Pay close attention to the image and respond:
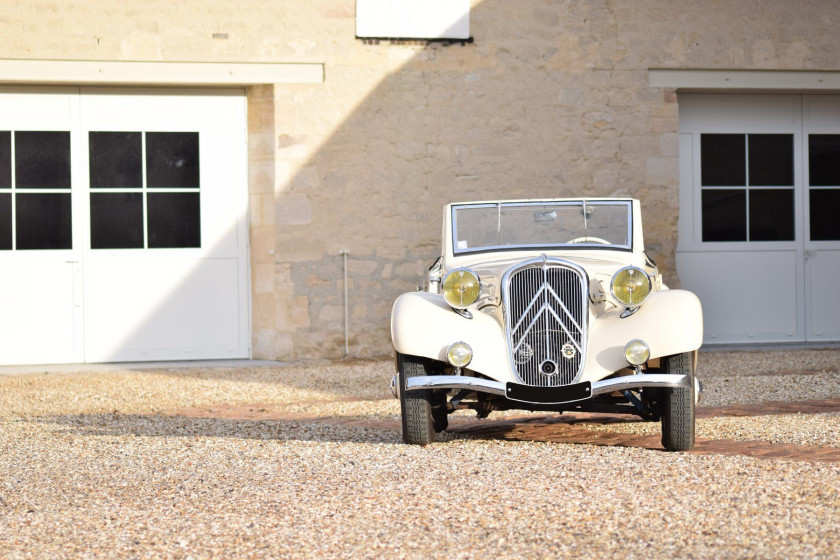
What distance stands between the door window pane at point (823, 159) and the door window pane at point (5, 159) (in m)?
7.84

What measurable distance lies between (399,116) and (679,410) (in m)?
5.95

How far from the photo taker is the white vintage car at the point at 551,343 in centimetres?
501

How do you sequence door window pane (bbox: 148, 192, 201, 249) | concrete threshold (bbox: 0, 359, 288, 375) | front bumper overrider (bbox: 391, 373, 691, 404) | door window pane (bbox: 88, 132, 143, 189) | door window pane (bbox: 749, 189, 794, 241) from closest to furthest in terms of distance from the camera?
front bumper overrider (bbox: 391, 373, 691, 404)
concrete threshold (bbox: 0, 359, 288, 375)
door window pane (bbox: 88, 132, 143, 189)
door window pane (bbox: 148, 192, 201, 249)
door window pane (bbox: 749, 189, 794, 241)

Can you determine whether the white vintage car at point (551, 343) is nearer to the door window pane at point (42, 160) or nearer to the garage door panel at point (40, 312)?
the garage door panel at point (40, 312)

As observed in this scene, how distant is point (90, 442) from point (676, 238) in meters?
6.64

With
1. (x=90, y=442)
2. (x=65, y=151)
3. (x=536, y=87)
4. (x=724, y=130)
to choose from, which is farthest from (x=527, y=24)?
(x=90, y=442)

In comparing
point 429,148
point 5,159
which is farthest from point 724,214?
point 5,159

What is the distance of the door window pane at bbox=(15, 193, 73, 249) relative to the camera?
33.2 ft

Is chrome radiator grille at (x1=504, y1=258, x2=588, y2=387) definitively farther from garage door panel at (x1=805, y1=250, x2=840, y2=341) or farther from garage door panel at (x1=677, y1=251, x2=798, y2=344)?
garage door panel at (x1=805, y1=250, x2=840, y2=341)

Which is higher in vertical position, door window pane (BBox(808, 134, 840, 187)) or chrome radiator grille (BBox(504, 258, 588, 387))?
door window pane (BBox(808, 134, 840, 187))

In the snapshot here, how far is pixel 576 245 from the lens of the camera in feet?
18.9

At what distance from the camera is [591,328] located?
513cm

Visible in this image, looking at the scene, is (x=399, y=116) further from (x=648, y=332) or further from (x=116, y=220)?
(x=648, y=332)

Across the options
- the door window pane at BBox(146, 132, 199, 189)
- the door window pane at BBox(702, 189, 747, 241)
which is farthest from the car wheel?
the door window pane at BBox(702, 189, 747, 241)
